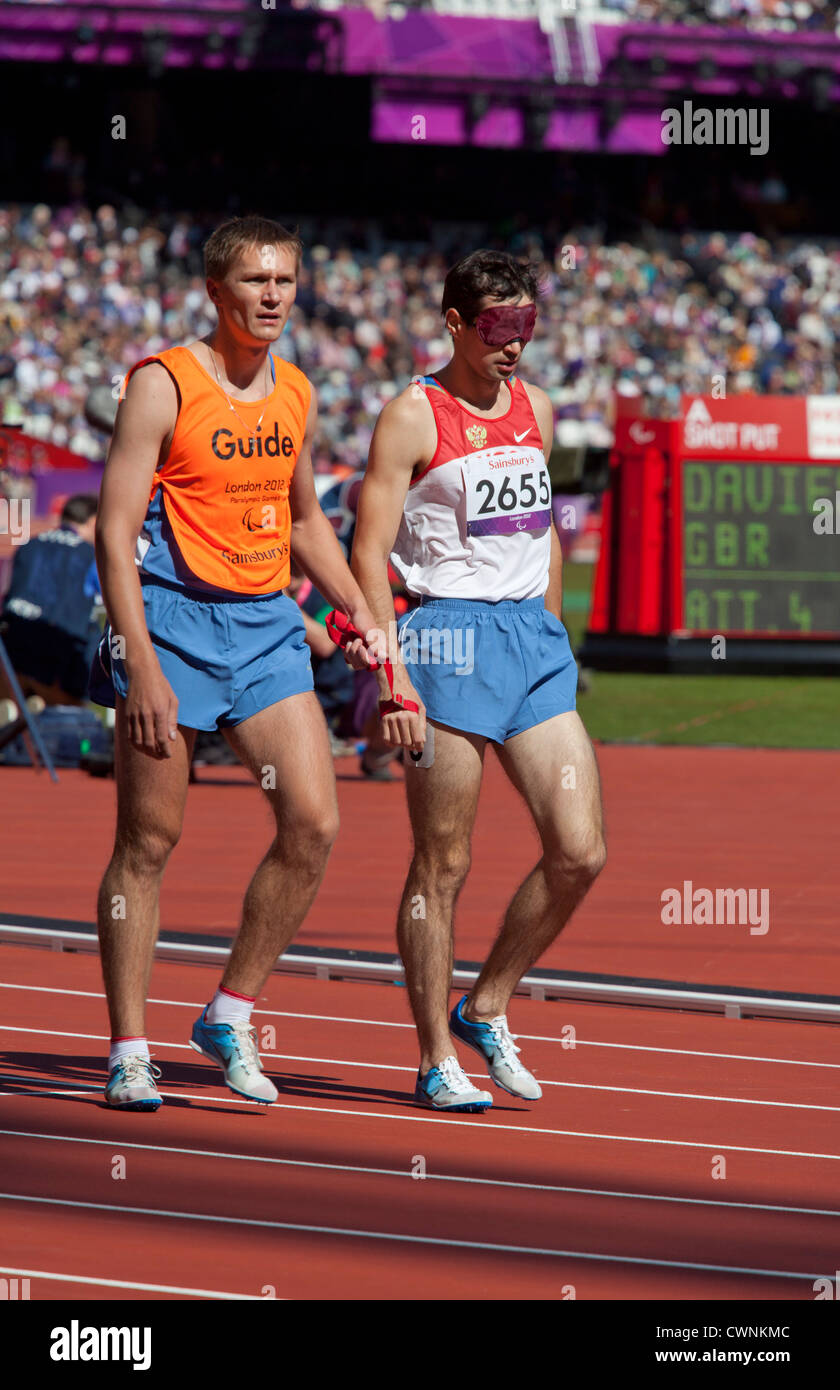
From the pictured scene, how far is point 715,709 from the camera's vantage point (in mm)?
17469

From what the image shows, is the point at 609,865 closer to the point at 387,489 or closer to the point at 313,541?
the point at 313,541

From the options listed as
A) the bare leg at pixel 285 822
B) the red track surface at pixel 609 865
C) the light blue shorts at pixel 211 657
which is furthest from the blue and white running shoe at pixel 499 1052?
the red track surface at pixel 609 865

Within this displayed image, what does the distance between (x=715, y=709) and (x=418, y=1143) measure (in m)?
12.6

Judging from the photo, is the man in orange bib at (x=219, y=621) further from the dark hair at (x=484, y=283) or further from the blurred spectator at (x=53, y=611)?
the blurred spectator at (x=53, y=611)

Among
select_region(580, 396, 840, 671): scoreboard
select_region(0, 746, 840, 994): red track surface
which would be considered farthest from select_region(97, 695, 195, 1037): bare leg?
select_region(580, 396, 840, 671): scoreboard

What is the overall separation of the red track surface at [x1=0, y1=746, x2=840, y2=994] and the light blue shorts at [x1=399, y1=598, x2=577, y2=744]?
2151 millimetres

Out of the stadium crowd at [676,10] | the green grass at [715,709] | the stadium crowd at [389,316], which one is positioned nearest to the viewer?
the green grass at [715,709]

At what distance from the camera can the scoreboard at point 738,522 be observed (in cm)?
1820

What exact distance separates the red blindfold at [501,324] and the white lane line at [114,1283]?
2.59m

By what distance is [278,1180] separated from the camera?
472 centimetres

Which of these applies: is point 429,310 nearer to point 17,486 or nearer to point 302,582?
point 17,486

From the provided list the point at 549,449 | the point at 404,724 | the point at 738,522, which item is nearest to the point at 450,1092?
the point at 404,724
